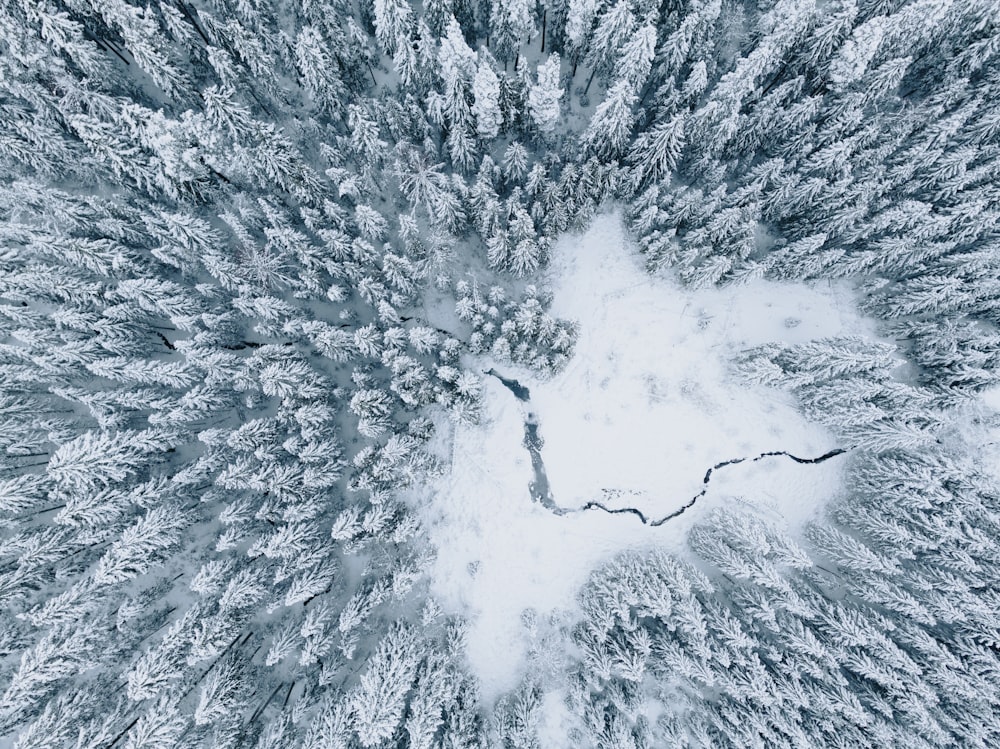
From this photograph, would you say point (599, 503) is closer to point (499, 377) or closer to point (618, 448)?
point (618, 448)

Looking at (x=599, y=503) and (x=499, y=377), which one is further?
(x=499, y=377)

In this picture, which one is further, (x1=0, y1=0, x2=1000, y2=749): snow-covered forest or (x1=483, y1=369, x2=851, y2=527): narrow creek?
(x1=483, y1=369, x2=851, y2=527): narrow creek

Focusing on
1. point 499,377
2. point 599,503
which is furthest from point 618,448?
point 499,377

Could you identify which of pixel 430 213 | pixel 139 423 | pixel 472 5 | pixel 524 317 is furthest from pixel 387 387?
pixel 472 5

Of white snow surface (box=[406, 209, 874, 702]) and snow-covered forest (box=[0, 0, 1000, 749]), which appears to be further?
white snow surface (box=[406, 209, 874, 702])

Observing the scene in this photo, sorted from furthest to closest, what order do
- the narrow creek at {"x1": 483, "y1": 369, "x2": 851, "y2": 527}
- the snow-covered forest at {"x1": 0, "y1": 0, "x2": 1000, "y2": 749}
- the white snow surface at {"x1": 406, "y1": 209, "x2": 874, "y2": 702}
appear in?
the narrow creek at {"x1": 483, "y1": 369, "x2": 851, "y2": 527}, the white snow surface at {"x1": 406, "y1": 209, "x2": 874, "y2": 702}, the snow-covered forest at {"x1": 0, "y1": 0, "x2": 1000, "y2": 749}

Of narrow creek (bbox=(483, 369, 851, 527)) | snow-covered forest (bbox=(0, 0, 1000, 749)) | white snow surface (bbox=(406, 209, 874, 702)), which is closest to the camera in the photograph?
snow-covered forest (bbox=(0, 0, 1000, 749))
